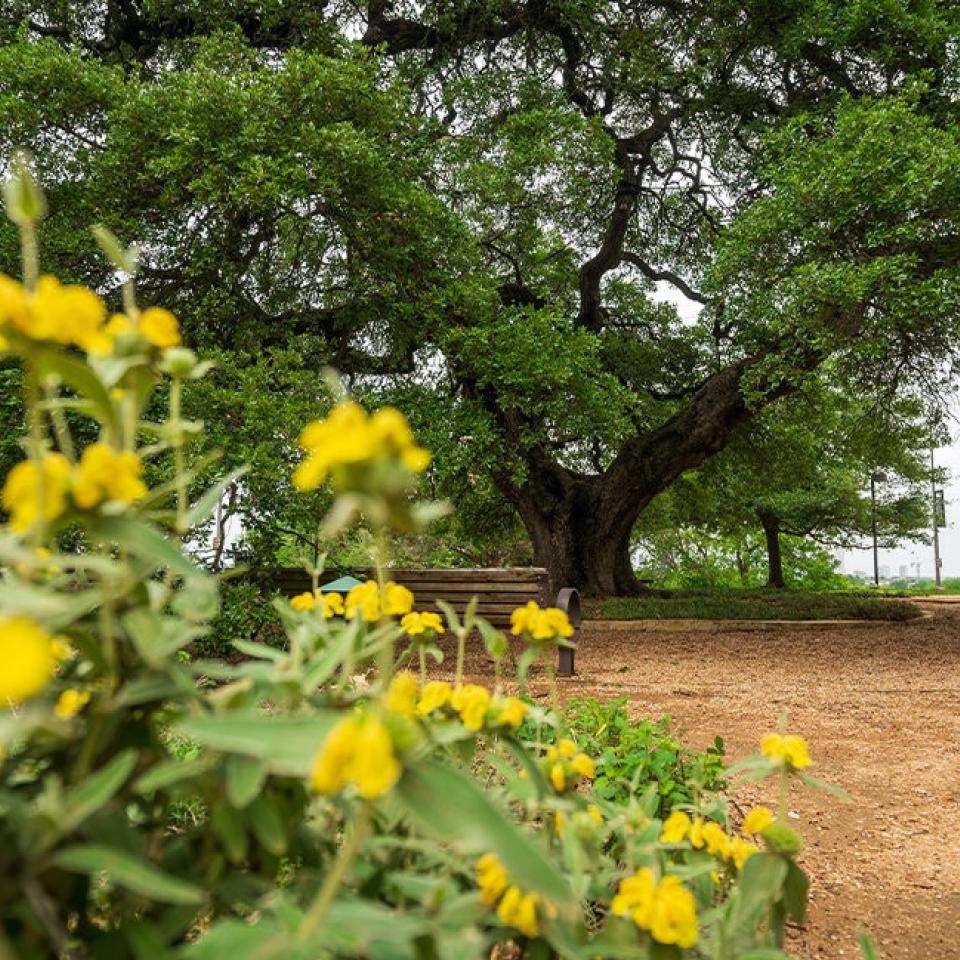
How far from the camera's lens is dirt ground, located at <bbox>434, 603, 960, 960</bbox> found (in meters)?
1.89

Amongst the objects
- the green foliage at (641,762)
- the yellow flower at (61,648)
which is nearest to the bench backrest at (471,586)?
the green foliage at (641,762)

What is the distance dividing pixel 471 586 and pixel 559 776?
478 centimetres

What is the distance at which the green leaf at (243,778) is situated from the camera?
0.48m

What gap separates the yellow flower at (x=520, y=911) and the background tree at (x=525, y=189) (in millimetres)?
4985

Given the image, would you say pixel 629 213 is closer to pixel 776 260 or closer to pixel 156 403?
pixel 776 260

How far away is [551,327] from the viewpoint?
6539 millimetres

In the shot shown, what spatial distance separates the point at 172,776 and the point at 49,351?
320mm

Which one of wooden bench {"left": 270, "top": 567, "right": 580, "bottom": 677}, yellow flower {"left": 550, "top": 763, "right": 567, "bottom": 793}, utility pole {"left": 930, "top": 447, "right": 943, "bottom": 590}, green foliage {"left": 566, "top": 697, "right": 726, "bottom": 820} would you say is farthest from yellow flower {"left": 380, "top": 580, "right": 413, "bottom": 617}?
utility pole {"left": 930, "top": 447, "right": 943, "bottom": 590}

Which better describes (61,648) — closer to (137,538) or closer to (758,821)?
(137,538)

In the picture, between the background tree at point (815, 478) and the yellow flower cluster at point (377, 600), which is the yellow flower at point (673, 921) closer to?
the yellow flower cluster at point (377, 600)

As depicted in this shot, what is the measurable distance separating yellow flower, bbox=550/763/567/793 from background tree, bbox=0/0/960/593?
15.7 feet

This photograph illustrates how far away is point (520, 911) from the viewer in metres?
0.62

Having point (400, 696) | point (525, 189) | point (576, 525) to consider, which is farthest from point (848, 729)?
point (576, 525)

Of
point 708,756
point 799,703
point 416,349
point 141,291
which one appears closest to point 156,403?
point 141,291
